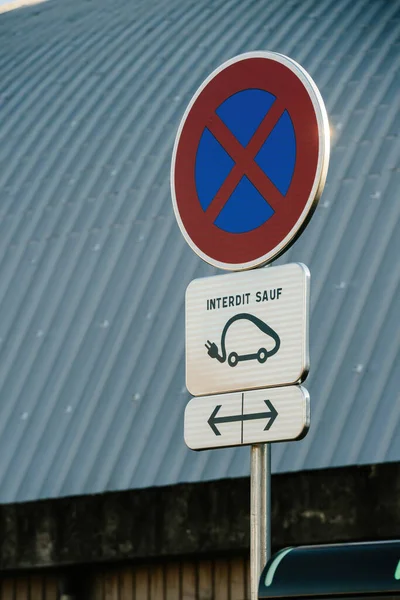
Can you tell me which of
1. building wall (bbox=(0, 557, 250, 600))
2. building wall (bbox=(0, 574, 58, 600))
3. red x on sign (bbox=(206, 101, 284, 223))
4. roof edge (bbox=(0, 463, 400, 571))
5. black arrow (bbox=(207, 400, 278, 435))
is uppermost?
red x on sign (bbox=(206, 101, 284, 223))

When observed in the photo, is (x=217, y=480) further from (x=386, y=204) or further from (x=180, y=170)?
(x=180, y=170)

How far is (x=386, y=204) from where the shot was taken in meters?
11.3

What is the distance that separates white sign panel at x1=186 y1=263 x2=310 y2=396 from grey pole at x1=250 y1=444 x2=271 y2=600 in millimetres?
245

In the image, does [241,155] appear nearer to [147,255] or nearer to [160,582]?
[160,582]

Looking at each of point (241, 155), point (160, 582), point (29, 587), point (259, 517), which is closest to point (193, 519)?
point (160, 582)

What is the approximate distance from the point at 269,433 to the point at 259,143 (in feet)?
3.31

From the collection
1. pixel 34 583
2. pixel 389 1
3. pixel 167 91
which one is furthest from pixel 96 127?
pixel 34 583

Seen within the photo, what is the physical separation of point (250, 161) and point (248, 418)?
0.90m

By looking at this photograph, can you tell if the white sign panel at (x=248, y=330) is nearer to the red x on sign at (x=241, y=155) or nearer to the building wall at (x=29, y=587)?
the red x on sign at (x=241, y=155)

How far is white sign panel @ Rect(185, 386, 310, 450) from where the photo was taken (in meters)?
4.32

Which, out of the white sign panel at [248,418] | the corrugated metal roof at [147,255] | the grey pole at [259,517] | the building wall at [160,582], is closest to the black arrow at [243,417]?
the white sign panel at [248,418]

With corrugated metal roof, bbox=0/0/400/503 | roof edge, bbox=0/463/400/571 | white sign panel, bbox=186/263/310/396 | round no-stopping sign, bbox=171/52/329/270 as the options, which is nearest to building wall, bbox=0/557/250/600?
roof edge, bbox=0/463/400/571

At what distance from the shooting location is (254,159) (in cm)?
480

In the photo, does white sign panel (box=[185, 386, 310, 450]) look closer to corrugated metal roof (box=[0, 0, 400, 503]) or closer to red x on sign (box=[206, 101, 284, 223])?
red x on sign (box=[206, 101, 284, 223])
